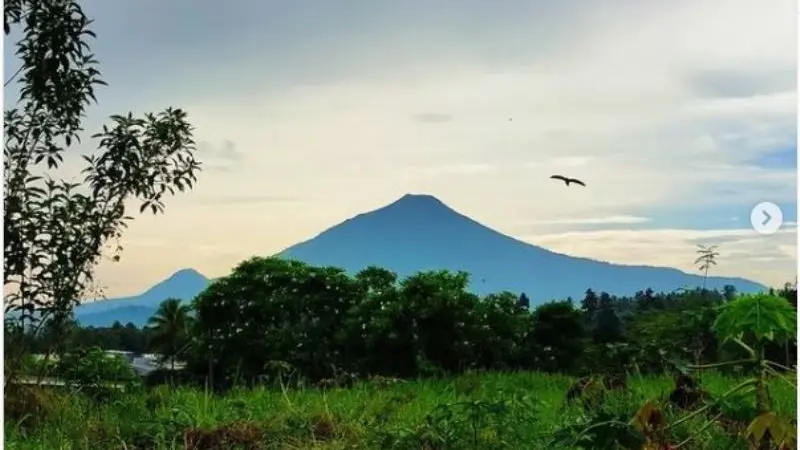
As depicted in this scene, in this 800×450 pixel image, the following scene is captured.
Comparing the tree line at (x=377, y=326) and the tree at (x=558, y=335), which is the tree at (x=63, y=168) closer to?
the tree line at (x=377, y=326)

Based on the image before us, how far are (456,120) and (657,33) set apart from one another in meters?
0.97

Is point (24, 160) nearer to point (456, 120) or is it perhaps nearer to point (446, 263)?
point (456, 120)

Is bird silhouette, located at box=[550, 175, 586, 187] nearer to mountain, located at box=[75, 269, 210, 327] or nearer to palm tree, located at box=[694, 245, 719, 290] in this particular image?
palm tree, located at box=[694, 245, 719, 290]

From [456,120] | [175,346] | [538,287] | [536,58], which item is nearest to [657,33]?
[536,58]

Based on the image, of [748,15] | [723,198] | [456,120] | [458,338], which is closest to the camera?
[748,15]

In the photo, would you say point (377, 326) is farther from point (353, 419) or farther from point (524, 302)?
point (353, 419)

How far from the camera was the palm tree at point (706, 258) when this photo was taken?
12.9 feet

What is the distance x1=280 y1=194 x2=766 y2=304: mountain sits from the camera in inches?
181

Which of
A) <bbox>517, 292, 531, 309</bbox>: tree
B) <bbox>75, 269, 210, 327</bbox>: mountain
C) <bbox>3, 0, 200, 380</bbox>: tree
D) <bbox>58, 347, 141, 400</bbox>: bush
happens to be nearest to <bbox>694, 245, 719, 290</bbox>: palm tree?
<bbox>517, 292, 531, 309</bbox>: tree

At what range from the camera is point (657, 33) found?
3.51 metres

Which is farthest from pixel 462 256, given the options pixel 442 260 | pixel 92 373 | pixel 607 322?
pixel 92 373

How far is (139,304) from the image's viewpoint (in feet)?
13.6

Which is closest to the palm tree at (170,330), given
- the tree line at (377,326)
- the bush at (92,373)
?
the tree line at (377,326)

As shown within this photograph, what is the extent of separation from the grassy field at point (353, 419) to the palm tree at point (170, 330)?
104cm
